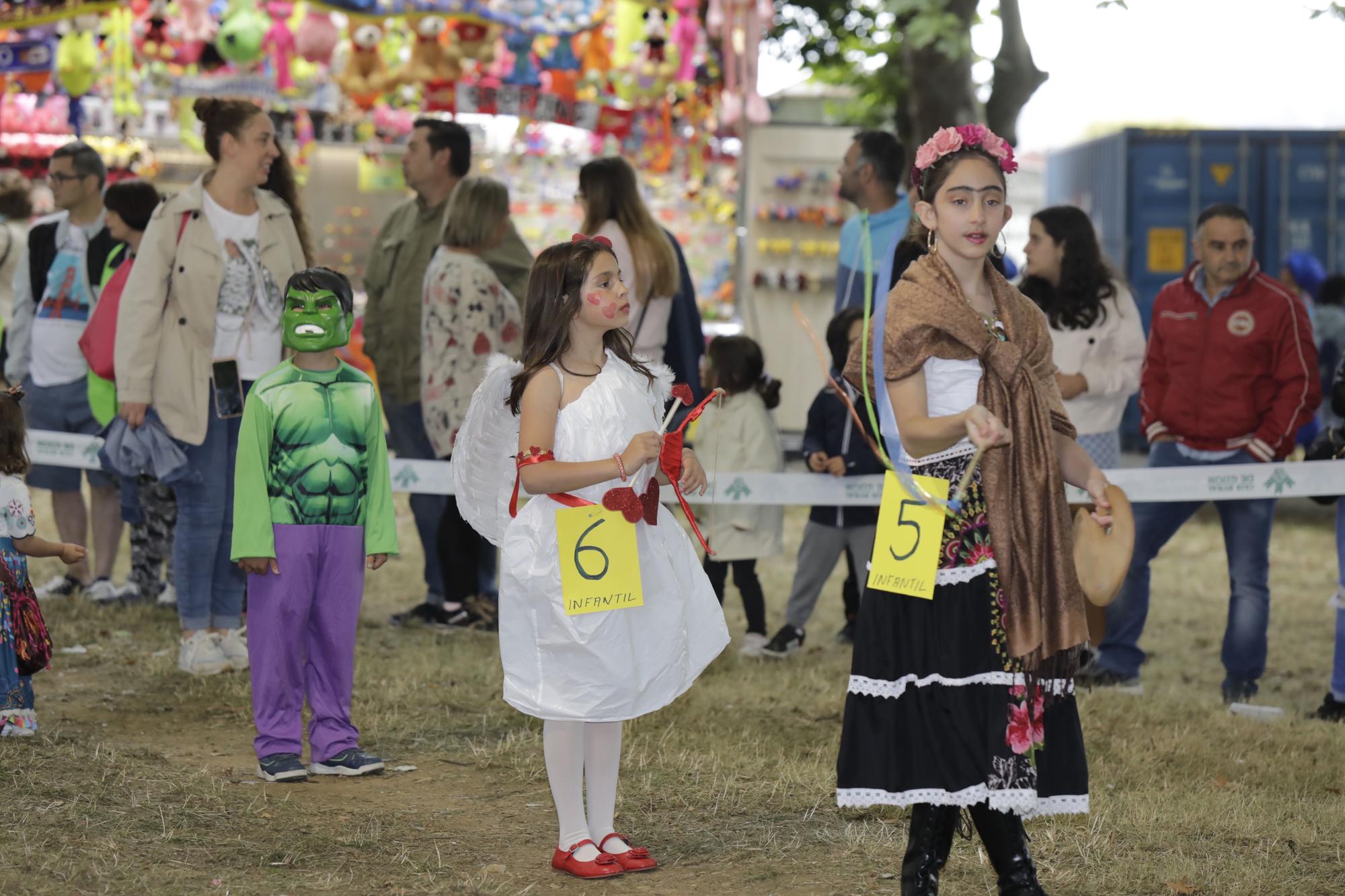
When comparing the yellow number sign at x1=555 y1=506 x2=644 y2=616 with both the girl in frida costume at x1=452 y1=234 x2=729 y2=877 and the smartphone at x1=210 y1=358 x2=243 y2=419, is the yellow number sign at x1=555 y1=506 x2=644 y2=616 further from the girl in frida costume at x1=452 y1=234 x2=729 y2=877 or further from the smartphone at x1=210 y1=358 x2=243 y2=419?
the smartphone at x1=210 y1=358 x2=243 y2=419

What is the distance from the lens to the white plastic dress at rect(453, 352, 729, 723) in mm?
3895

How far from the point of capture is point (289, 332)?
15.8 ft

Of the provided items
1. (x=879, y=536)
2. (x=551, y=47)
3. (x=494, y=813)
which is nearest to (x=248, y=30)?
(x=551, y=47)

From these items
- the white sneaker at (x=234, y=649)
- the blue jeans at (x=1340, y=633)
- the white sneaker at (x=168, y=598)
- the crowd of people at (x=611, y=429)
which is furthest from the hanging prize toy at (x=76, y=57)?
the blue jeans at (x=1340, y=633)

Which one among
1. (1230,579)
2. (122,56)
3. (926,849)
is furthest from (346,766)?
(122,56)

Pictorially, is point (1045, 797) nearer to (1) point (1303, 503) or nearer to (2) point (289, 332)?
(2) point (289, 332)

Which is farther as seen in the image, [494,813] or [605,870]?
[494,813]

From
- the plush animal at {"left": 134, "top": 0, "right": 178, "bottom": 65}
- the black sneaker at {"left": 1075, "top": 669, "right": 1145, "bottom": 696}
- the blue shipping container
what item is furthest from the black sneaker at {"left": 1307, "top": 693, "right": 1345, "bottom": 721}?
the plush animal at {"left": 134, "top": 0, "right": 178, "bottom": 65}

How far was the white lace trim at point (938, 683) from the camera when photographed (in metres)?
3.61

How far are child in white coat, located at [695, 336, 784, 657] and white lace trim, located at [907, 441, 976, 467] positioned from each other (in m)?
3.22

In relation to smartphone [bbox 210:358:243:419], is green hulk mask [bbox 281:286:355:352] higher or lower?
higher

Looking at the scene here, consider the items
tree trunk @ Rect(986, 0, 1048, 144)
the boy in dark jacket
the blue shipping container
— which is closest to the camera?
the boy in dark jacket

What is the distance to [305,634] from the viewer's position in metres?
4.95

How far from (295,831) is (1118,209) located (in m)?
11.2
